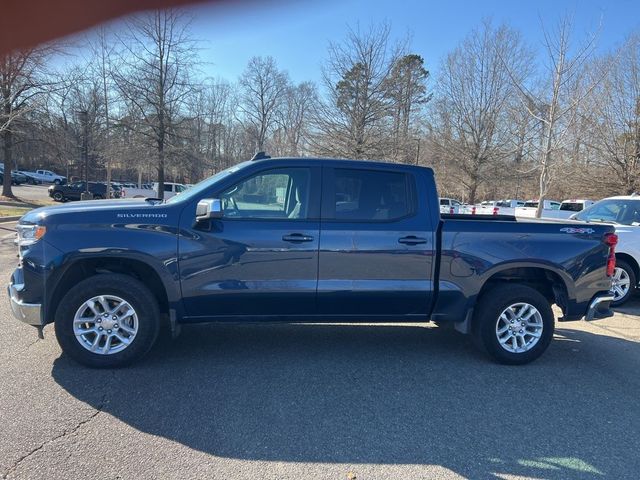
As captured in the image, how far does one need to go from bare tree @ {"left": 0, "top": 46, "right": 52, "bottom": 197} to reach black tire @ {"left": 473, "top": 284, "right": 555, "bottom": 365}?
15.4 meters

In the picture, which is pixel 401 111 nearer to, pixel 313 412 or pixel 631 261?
pixel 631 261

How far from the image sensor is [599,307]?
474 cm

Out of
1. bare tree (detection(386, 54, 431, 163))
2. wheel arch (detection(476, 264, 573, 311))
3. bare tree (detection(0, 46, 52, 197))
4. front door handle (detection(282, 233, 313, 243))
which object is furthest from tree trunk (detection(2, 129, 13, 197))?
wheel arch (detection(476, 264, 573, 311))

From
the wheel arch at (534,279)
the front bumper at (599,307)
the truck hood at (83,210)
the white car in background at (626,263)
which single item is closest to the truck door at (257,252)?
the truck hood at (83,210)

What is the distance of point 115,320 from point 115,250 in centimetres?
62

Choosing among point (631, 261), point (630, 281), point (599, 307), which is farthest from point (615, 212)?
point (599, 307)

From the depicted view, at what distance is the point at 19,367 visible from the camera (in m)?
4.00

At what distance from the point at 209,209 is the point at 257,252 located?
1.90ft

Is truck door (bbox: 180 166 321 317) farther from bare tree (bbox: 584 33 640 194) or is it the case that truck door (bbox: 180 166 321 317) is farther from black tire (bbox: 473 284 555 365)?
bare tree (bbox: 584 33 640 194)

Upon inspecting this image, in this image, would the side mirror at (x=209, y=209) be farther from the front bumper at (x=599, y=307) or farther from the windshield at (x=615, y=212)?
the windshield at (x=615, y=212)

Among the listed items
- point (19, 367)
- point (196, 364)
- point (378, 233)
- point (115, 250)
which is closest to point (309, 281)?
point (378, 233)

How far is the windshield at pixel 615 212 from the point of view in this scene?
26.5 ft

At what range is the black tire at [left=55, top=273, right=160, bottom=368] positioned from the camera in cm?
397

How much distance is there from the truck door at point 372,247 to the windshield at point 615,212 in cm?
556
